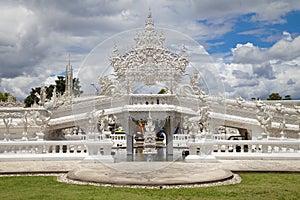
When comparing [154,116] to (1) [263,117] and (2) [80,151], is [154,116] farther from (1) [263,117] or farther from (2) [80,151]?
(1) [263,117]

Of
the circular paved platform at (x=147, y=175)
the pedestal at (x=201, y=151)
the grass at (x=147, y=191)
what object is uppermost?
the pedestal at (x=201, y=151)

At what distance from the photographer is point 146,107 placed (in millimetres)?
21594

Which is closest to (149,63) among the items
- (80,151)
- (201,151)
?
(80,151)

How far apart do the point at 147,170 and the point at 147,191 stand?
308 centimetres

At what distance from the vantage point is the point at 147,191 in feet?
32.3

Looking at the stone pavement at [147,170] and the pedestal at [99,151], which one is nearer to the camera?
the stone pavement at [147,170]

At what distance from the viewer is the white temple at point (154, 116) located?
16.7 meters

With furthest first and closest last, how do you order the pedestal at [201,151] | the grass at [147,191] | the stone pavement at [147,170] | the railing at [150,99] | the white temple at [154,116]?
the railing at [150,99], the white temple at [154,116], the pedestal at [201,151], the stone pavement at [147,170], the grass at [147,191]

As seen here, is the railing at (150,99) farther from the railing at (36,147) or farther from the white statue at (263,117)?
the white statue at (263,117)

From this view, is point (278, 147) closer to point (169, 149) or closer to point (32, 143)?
point (169, 149)

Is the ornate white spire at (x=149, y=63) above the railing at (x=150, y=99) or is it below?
above

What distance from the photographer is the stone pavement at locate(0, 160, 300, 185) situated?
35.7ft

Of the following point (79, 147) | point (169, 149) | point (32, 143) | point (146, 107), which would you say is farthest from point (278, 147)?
point (32, 143)

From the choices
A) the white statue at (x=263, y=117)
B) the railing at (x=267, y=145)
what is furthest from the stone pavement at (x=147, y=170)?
the white statue at (x=263, y=117)
